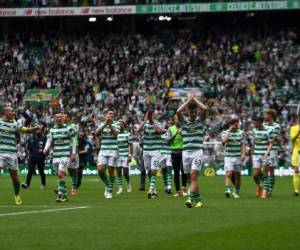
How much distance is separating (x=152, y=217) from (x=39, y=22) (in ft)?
166

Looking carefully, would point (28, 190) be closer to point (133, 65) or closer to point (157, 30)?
point (133, 65)

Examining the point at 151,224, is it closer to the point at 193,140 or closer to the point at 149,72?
the point at 193,140

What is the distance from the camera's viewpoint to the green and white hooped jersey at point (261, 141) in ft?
89.2

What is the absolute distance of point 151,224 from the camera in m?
18.0

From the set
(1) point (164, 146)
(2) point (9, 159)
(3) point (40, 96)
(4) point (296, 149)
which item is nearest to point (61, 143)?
(2) point (9, 159)

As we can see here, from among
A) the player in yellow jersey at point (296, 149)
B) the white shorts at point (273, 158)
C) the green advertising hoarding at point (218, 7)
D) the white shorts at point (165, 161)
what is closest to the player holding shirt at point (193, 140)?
the white shorts at point (273, 158)

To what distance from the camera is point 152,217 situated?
63.9ft

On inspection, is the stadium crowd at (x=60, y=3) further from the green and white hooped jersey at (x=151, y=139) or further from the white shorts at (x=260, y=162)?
the white shorts at (x=260, y=162)

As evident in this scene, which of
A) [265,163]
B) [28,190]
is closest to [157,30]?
[28,190]

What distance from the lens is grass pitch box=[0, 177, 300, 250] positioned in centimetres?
1500

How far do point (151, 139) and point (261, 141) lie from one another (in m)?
3.61

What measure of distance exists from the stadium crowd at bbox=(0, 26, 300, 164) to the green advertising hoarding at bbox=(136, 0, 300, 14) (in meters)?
2.27

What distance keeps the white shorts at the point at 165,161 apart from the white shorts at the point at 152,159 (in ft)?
1.27

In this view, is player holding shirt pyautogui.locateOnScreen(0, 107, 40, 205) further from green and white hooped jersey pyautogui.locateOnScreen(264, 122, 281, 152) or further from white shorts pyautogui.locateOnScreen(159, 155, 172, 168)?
white shorts pyautogui.locateOnScreen(159, 155, 172, 168)
